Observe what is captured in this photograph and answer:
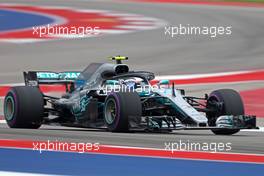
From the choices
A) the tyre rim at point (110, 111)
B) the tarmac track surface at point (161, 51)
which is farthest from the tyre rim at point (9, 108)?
the tarmac track surface at point (161, 51)

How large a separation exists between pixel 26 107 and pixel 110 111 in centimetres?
140

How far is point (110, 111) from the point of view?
46.5 ft

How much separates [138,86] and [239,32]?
20.2 metres

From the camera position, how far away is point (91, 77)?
15.3m

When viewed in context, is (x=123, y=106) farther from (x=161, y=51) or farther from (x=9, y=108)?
(x=161, y=51)

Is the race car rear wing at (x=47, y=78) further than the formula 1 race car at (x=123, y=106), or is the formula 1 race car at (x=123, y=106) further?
the race car rear wing at (x=47, y=78)

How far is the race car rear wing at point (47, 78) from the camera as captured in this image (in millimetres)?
15797

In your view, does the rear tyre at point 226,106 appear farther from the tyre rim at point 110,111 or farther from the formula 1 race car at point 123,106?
the tyre rim at point 110,111

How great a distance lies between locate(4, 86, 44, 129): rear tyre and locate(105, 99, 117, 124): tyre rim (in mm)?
1164

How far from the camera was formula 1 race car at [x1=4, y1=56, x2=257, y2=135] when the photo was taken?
1385cm

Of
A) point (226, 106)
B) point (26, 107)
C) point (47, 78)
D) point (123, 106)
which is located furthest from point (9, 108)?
point (226, 106)

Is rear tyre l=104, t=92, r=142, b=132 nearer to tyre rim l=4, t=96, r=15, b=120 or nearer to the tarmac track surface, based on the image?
tyre rim l=4, t=96, r=15, b=120

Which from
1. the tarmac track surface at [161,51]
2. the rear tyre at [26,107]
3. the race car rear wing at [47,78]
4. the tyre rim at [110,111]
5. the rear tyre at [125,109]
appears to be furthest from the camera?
the tarmac track surface at [161,51]

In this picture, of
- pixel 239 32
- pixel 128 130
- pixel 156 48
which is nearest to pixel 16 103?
pixel 128 130
